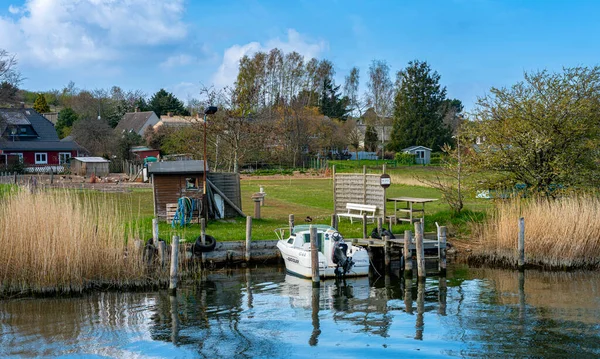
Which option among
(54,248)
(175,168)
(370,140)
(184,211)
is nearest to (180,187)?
(175,168)

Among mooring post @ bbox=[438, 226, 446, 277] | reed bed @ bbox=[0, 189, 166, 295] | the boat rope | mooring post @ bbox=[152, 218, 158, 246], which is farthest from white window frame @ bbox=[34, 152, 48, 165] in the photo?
mooring post @ bbox=[438, 226, 446, 277]

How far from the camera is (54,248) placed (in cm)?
1769

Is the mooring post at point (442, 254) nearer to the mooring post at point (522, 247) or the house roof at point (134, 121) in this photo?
the mooring post at point (522, 247)

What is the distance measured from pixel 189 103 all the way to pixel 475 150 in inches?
3590

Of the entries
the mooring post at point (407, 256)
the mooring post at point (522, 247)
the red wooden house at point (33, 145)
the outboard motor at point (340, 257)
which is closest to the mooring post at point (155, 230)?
the outboard motor at point (340, 257)

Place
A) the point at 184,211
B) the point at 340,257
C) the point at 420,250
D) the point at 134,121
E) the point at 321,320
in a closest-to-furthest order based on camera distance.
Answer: the point at 321,320
the point at 420,250
the point at 340,257
the point at 184,211
the point at 134,121

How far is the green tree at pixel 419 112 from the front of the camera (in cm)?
9019

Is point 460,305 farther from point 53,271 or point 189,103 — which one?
point 189,103

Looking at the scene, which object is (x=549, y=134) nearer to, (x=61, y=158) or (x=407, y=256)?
(x=407, y=256)

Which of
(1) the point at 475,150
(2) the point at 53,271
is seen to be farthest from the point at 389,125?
(2) the point at 53,271

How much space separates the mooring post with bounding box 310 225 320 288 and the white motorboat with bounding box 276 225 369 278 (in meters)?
0.85

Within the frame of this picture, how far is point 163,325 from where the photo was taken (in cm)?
1627

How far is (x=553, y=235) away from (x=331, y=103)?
84080 millimetres

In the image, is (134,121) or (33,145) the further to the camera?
(134,121)
